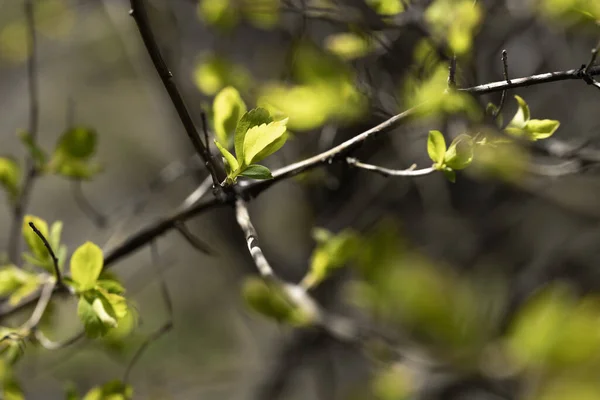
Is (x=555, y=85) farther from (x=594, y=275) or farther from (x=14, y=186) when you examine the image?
(x=14, y=186)

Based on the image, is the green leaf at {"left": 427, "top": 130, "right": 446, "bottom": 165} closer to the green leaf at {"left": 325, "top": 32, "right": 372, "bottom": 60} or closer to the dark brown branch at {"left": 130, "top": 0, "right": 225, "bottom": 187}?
the dark brown branch at {"left": 130, "top": 0, "right": 225, "bottom": 187}

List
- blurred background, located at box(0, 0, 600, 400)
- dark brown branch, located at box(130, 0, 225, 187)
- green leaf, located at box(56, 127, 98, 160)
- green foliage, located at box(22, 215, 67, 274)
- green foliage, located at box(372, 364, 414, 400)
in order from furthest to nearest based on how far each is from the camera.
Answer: green foliage, located at box(372, 364, 414, 400) → blurred background, located at box(0, 0, 600, 400) → green leaf, located at box(56, 127, 98, 160) → green foliage, located at box(22, 215, 67, 274) → dark brown branch, located at box(130, 0, 225, 187)

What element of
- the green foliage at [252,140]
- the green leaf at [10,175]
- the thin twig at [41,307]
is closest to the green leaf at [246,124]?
the green foliage at [252,140]

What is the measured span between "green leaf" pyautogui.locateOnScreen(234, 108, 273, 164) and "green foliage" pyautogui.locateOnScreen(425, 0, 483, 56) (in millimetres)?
197

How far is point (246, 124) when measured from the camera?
1.24 feet

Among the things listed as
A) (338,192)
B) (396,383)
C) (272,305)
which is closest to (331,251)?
(272,305)

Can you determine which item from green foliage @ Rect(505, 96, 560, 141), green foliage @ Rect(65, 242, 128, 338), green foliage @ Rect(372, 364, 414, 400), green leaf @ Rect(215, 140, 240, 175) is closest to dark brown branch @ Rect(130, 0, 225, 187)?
green leaf @ Rect(215, 140, 240, 175)

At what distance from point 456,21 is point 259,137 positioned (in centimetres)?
26

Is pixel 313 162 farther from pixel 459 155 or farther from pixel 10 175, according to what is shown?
pixel 10 175

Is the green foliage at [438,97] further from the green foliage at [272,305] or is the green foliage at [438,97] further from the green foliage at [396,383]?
the green foliage at [396,383]

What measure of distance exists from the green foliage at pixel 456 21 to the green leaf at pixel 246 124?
197 mm

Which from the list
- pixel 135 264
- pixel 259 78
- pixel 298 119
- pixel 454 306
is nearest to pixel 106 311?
pixel 298 119

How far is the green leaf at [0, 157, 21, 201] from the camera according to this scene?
0.62m

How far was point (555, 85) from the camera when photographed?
100cm
